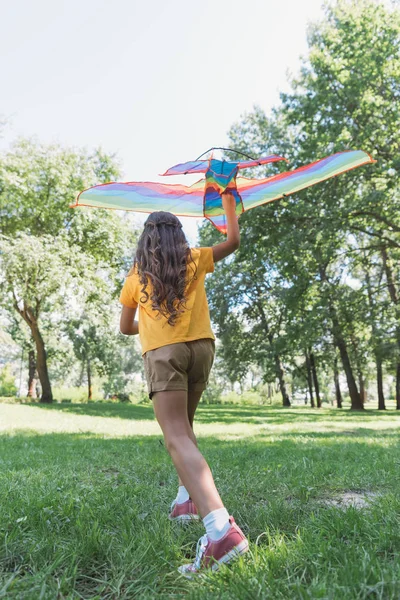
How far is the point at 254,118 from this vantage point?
26531 mm

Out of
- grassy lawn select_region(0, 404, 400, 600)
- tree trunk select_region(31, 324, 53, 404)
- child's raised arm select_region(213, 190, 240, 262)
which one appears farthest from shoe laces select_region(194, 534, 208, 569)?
tree trunk select_region(31, 324, 53, 404)

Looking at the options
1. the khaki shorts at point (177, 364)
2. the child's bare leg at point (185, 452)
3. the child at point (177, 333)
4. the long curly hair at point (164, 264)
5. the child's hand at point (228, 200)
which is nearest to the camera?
the child's bare leg at point (185, 452)

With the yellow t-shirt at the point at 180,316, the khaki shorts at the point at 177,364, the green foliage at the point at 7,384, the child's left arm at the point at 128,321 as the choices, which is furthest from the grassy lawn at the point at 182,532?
the green foliage at the point at 7,384

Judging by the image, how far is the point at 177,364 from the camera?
2.77 m

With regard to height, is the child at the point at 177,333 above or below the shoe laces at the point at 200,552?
above

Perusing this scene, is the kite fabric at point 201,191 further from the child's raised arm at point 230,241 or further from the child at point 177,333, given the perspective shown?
the child at point 177,333

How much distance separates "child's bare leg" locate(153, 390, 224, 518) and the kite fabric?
202cm

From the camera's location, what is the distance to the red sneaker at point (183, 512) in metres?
3.18

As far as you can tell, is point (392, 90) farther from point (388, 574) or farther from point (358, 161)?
point (388, 574)

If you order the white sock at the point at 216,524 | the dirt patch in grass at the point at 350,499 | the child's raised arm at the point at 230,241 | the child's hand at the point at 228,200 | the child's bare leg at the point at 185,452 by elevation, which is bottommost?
the dirt patch in grass at the point at 350,499

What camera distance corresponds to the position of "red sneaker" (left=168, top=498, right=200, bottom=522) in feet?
10.4

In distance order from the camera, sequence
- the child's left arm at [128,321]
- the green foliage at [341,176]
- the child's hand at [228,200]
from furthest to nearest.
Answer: the green foliage at [341,176] → the child's hand at [228,200] → the child's left arm at [128,321]

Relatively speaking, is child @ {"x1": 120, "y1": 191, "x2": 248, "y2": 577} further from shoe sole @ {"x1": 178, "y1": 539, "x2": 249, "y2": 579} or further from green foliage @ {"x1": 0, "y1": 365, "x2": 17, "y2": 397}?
green foliage @ {"x1": 0, "y1": 365, "x2": 17, "y2": 397}

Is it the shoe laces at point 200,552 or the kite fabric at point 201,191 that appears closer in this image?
the shoe laces at point 200,552
